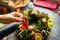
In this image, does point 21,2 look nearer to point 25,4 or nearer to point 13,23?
point 25,4

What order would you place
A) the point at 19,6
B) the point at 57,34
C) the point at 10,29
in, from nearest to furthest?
A: 1. the point at 10,29
2. the point at 57,34
3. the point at 19,6

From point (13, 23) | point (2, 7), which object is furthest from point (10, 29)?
point (2, 7)

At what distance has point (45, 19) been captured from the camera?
1.00m

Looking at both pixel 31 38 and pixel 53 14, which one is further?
pixel 53 14

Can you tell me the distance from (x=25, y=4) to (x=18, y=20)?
0.66 meters

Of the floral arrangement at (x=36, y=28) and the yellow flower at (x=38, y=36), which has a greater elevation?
the floral arrangement at (x=36, y=28)

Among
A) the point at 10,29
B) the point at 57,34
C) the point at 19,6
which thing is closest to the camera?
the point at 10,29

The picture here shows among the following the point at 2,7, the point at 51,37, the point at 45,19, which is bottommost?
the point at 51,37

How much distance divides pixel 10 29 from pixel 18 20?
50 millimetres

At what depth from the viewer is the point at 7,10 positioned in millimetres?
935

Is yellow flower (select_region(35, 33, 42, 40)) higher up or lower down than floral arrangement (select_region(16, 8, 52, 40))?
lower down

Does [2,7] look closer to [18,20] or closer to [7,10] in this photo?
[7,10]

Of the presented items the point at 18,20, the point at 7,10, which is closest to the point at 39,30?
the point at 7,10

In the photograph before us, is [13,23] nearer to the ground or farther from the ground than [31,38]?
farther from the ground
